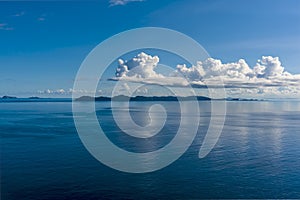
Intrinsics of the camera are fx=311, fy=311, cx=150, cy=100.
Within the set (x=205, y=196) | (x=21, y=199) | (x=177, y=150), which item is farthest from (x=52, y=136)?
(x=205, y=196)

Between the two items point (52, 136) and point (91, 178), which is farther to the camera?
point (52, 136)

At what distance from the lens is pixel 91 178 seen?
39.6 m

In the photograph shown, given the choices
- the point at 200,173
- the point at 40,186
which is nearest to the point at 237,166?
the point at 200,173

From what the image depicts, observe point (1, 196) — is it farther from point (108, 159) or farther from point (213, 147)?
point (213, 147)

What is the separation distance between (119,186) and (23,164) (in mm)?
17177

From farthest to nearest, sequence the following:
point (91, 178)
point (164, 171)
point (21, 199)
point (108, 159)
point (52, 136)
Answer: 1. point (52, 136)
2. point (108, 159)
3. point (164, 171)
4. point (91, 178)
5. point (21, 199)

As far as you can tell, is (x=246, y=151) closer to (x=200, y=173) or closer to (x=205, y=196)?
(x=200, y=173)

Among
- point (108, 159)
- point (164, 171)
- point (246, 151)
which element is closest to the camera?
point (164, 171)

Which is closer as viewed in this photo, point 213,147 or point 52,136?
point 213,147

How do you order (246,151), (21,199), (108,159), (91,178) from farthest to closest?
(246,151), (108,159), (91,178), (21,199)

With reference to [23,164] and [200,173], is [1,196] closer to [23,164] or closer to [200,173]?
[23,164]

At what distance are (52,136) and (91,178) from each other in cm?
3543

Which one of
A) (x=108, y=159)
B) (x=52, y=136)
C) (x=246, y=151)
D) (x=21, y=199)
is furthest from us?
(x=52, y=136)

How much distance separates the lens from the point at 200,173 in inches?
1649
